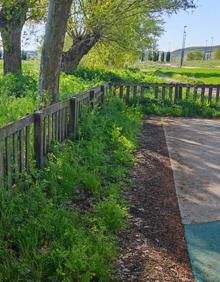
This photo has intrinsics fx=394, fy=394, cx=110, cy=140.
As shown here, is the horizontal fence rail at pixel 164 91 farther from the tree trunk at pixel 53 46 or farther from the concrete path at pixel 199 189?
the tree trunk at pixel 53 46

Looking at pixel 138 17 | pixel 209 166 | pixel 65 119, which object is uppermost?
pixel 138 17

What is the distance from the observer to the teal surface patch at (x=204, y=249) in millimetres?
3447

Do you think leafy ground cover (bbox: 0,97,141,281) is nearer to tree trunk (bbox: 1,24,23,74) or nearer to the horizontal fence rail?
the horizontal fence rail

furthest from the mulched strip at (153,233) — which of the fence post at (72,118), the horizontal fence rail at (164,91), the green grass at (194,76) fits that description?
the green grass at (194,76)

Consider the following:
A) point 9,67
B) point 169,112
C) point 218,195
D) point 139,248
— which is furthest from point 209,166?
point 9,67

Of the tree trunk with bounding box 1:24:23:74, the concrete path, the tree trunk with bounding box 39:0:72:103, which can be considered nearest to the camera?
the concrete path

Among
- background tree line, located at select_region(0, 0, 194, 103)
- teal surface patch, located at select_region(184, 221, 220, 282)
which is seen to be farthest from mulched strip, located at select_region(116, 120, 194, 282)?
background tree line, located at select_region(0, 0, 194, 103)

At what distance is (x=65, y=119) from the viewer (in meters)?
6.81

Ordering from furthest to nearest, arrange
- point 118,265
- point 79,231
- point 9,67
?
1. point 9,67
2. point 79,231
3. point 118,265

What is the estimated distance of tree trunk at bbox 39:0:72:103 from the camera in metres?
7.01

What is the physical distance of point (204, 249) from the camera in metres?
3.88

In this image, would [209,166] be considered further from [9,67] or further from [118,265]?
[9,67]

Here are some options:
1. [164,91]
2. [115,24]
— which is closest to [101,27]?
[115,24]

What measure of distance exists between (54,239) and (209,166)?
4.04 metres
